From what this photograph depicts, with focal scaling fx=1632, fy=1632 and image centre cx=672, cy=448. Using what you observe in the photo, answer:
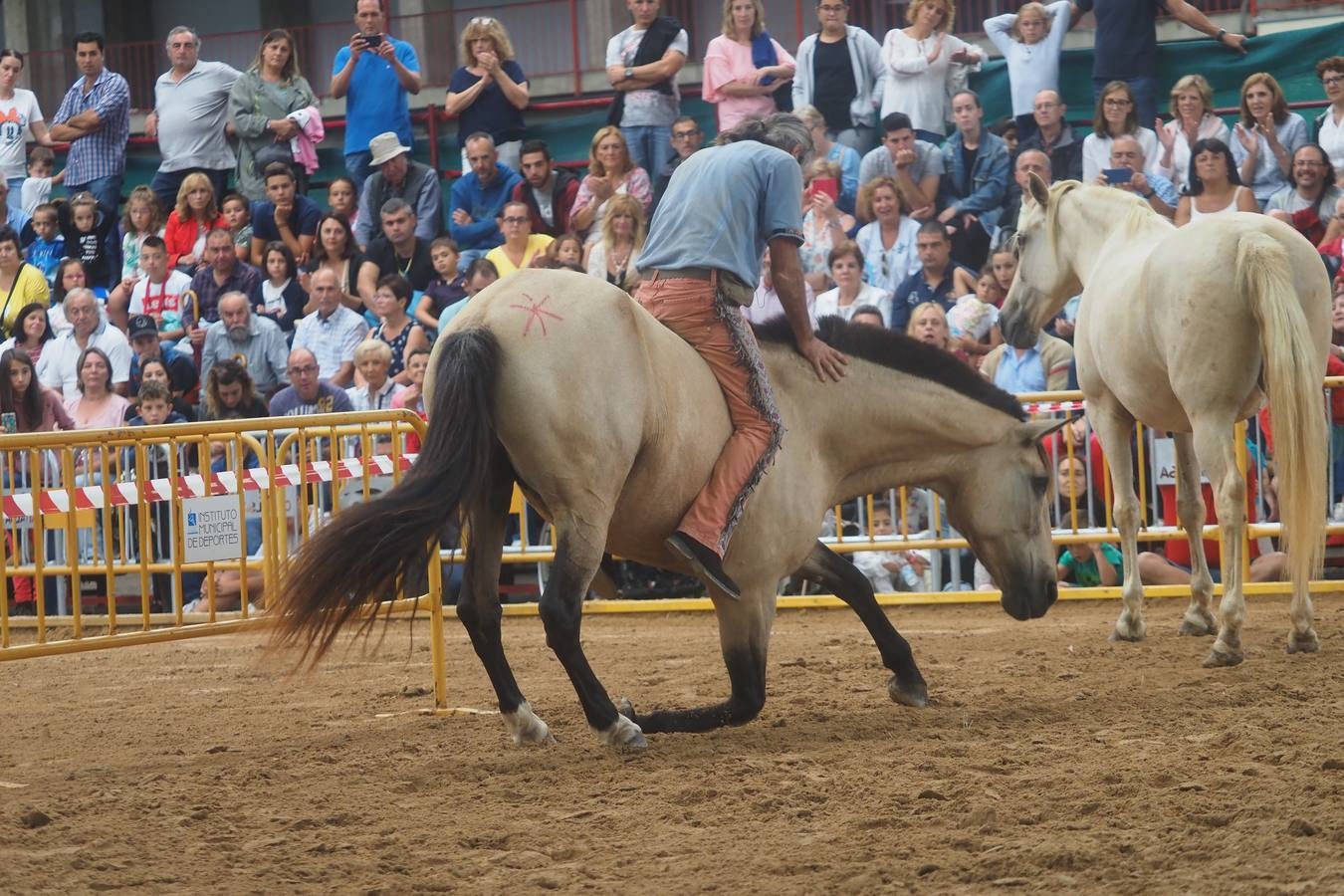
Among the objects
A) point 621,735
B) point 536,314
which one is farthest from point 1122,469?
point 536,314

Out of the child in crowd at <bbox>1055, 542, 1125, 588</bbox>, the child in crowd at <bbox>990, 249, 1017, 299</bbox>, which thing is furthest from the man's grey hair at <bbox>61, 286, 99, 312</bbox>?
the child in crowd at <bbox>1055, 542, 1125, 588</bbox>

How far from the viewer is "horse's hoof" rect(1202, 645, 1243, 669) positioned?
23.9 feet

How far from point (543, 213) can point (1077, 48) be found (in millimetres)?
4904

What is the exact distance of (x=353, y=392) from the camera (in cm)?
1284

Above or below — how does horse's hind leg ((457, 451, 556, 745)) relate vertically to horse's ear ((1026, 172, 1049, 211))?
below

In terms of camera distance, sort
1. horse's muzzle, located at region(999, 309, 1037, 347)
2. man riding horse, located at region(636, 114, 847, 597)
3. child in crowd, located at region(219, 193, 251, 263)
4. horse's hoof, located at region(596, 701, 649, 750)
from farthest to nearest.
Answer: child in crowd, located at region(219, 193, 251, 263) → horse's muzzle, located at region(999, 309, 1037, 347) → man riding horse, located at region(636, 114, 847, 597) → horse's hoof, located at region(596, 701, 649, 750)

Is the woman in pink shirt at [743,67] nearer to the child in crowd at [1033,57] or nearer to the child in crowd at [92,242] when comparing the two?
the child in crowd at [1033,57]

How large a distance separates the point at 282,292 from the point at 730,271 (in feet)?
31.8

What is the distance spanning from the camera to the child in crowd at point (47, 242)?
55.5 feet

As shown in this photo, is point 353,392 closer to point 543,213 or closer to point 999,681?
point 543,213

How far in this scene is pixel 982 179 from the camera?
13289 millimetres

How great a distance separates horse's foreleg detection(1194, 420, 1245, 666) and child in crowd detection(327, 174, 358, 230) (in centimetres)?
1008

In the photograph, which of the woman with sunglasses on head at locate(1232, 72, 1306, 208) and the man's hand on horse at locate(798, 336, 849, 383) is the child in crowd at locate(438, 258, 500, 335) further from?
the man's hand on horse at locate(798, 336, 849, 383)

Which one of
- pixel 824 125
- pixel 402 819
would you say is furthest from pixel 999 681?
pixel 824 125
